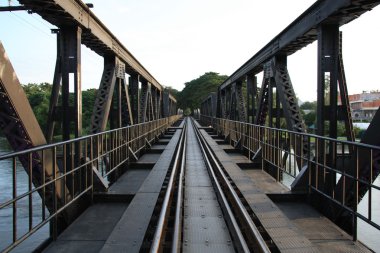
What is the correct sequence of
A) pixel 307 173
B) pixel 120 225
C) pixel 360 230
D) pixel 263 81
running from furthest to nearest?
pixel 360 230 → pixel 263 81 → pixel 307 173 → pixel 120 225

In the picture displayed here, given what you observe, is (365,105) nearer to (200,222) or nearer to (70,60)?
(70,60)

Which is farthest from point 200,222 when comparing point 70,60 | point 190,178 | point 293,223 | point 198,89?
point 198,89

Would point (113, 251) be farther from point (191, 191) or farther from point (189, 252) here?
point (191, 191)

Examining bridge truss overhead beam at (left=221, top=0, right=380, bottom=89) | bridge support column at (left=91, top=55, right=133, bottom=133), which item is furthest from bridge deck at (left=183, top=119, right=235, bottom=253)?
bridge truss overhead beam at (left=221, top=0, right=380, bottom=89)

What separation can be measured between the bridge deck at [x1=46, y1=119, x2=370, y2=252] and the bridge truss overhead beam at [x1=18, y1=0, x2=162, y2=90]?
3443mm

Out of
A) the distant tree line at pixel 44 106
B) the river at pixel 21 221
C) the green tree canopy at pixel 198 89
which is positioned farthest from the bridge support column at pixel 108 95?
the green tree canopy at pixel 198 89

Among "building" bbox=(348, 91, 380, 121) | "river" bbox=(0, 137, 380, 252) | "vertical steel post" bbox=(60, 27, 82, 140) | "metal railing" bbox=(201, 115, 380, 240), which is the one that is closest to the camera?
"metal railing" bbox=(201, 115, 380, 240)

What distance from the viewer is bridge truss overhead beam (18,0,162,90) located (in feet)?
19.3

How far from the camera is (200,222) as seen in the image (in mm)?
5211

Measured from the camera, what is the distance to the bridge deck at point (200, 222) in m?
4.27

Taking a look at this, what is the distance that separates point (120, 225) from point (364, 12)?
5.58 metres

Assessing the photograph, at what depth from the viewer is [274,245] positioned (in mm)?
4352

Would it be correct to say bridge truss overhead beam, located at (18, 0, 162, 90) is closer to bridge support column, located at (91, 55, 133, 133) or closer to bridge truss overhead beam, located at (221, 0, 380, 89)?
bridge support column, located at (91, 55, 133, 133)

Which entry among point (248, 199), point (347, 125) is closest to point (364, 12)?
point (347, 125)
